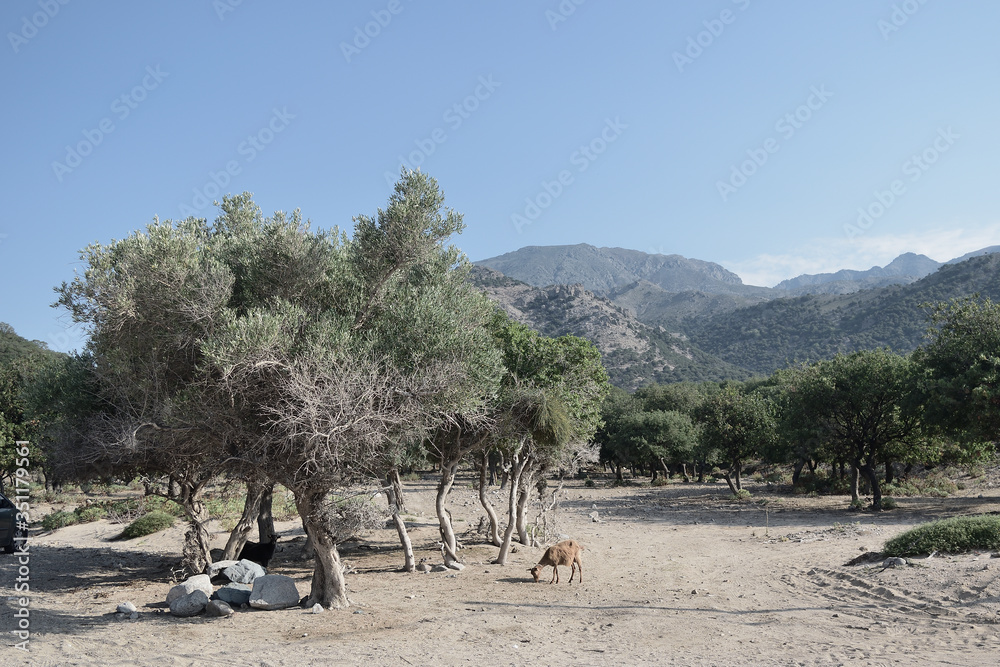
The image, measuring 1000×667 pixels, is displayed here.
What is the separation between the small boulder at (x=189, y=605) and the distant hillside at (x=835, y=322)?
89602mm

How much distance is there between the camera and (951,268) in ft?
367

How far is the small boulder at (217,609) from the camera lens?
1114 centimetres

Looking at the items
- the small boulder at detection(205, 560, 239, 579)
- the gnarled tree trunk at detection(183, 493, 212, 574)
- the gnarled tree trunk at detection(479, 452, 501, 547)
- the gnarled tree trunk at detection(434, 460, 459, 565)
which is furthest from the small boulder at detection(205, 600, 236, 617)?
the gnarled tree trunk at detection(479, 452, 501, 547)

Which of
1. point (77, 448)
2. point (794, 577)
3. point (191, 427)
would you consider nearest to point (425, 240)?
point (191, 427)

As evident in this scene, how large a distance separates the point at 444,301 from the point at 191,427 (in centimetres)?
475

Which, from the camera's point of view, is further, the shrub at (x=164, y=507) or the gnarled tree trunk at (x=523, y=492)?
the shrub at (x=164, y=507)

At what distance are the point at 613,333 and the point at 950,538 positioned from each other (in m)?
126

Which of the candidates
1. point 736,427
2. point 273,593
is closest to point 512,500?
point 273,593

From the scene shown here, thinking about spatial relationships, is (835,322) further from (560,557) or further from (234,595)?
(234,595)

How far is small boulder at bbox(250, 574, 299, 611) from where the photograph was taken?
11.6 metres

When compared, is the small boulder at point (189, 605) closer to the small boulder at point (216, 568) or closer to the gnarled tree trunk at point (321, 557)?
the gnarled tree trunk at point (321, 557)

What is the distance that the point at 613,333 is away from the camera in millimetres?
138875

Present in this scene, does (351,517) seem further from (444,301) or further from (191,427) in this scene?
(444,301)

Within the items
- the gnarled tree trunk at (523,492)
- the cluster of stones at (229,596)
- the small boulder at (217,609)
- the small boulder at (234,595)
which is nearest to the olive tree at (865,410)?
the gnarled tree trunk at (523,492)
